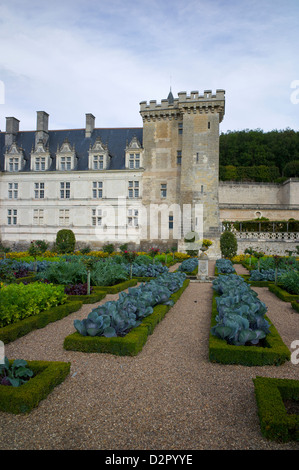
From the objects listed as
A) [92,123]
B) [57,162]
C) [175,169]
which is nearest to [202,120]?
[175,169]

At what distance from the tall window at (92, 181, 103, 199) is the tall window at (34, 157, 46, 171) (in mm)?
4698

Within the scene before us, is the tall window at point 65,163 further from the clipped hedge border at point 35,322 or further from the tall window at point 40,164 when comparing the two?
the clipped hedge border at point 35,322

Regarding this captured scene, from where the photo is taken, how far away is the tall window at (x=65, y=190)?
27.5 metres

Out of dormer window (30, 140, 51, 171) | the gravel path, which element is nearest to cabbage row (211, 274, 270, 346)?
the gravel path

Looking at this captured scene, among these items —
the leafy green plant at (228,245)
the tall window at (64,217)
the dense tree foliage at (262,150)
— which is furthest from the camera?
the dense tree foliage at (262,150)

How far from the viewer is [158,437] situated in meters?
2.87

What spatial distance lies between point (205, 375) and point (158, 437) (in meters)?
1.47

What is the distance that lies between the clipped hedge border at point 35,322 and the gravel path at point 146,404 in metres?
0.16

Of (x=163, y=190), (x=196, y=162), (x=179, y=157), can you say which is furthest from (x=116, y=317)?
(x=179, y=157)

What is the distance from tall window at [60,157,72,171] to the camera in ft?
90.2

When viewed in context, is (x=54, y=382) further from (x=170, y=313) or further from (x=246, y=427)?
(x=170, y=313)

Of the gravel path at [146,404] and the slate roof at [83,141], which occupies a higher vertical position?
the slate roof at [83,141]

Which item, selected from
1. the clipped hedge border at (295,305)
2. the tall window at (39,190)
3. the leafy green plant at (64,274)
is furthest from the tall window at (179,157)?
the clipped hedge border at (295,305)
